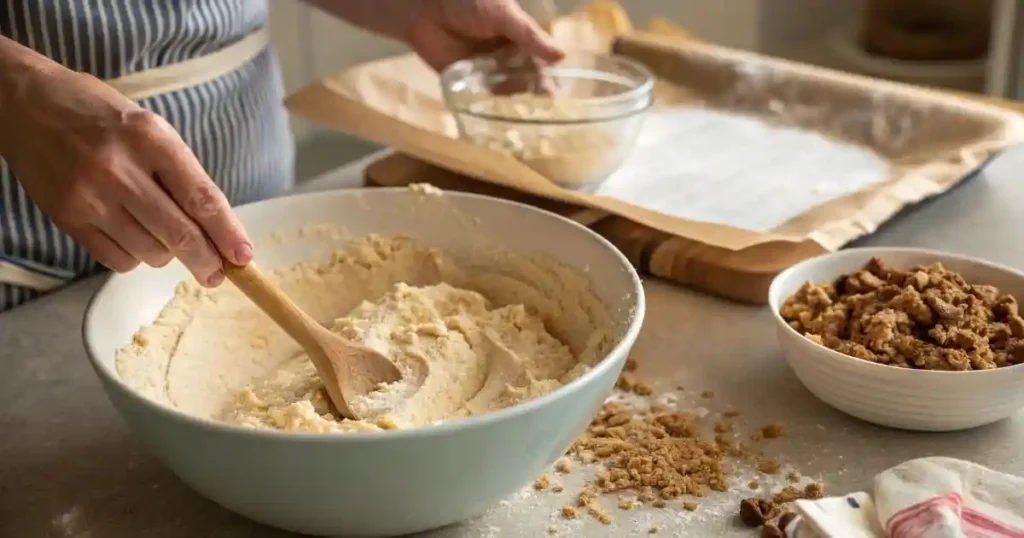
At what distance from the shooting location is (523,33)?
1.11m

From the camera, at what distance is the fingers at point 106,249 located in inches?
25.9

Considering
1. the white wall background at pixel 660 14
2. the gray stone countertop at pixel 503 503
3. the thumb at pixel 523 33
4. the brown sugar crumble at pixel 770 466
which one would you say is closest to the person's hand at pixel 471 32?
the thumb at pixel 523 33

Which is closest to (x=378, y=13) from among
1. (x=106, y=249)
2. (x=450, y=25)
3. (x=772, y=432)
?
(x=450, y=25)

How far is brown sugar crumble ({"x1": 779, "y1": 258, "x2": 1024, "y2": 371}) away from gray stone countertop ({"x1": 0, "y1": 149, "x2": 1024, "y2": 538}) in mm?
54

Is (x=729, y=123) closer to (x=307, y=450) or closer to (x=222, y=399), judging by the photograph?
(x=222, y=399)

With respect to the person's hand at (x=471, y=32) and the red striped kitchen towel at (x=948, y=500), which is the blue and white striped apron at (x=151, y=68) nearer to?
the person's hand at (x=471, y=32)

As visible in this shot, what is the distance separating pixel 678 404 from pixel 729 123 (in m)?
0.61

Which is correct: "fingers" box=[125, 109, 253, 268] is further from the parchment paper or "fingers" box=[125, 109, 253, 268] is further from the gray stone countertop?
the parchment paper

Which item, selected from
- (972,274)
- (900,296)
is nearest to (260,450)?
(900,296)

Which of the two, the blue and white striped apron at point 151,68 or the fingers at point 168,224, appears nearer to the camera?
the fingers at point 168,224

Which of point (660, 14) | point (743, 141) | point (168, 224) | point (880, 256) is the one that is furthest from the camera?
point (660, 14)

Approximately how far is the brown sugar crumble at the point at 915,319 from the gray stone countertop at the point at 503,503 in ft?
0.18

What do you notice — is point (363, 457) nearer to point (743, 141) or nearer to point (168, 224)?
point (168, 224)

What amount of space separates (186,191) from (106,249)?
83mm
